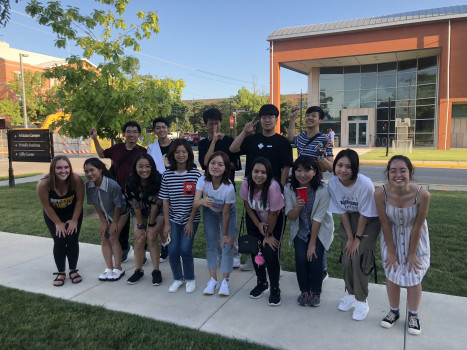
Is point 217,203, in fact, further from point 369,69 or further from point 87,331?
point 369,69

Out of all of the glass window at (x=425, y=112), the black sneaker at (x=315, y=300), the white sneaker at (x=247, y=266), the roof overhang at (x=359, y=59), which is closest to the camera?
the black sneaker at (x=315, y=300)

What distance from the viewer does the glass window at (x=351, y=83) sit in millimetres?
31938

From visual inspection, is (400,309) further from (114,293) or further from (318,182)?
(114,293)

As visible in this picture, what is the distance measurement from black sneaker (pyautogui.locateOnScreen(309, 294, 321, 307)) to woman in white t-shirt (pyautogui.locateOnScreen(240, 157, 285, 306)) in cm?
32

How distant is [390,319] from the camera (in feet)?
10.1

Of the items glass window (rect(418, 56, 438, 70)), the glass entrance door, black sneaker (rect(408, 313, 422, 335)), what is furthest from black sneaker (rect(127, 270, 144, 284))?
glass window (rect(418, 56, 438, 70))

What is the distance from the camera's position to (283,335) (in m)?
2.96

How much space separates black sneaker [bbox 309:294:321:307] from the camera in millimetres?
3449

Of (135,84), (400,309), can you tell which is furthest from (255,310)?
(135,84)

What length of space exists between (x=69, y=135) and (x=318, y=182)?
4.92 m

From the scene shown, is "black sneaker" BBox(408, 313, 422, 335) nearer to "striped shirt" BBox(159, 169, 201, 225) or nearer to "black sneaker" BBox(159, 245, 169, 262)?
"striped shirt" BBox(159, 169, 201, 225)

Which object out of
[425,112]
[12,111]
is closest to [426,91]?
[425,112]

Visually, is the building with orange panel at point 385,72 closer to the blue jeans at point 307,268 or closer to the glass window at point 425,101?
the glass window at point 425,101

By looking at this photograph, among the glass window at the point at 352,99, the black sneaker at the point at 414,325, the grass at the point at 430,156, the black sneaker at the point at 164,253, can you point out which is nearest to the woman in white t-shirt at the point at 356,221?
the black sneaker at the point at 414,325
